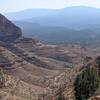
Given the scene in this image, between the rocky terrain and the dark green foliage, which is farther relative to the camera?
the rocky terrain

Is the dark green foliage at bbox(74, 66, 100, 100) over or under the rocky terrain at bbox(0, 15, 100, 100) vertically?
over

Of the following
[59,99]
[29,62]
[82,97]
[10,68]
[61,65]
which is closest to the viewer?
[82,97]

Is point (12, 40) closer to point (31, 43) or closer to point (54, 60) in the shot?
point (31, 43)

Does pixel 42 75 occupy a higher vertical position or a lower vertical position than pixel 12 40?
lower

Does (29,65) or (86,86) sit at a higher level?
(86,86)

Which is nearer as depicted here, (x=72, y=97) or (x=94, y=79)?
(x=94, y=79)

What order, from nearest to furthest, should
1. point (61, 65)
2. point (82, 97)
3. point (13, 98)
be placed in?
point (82, 97)
point (13, 98)
point (61, 65)

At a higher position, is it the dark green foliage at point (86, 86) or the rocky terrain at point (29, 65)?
the dark green foliage at point (86, 86)

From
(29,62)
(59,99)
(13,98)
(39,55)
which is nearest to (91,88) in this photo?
(59,99)

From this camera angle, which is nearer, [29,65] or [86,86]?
[86,86]

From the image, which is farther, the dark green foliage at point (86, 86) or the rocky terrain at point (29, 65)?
the rocky terrain at point (29, 65)
